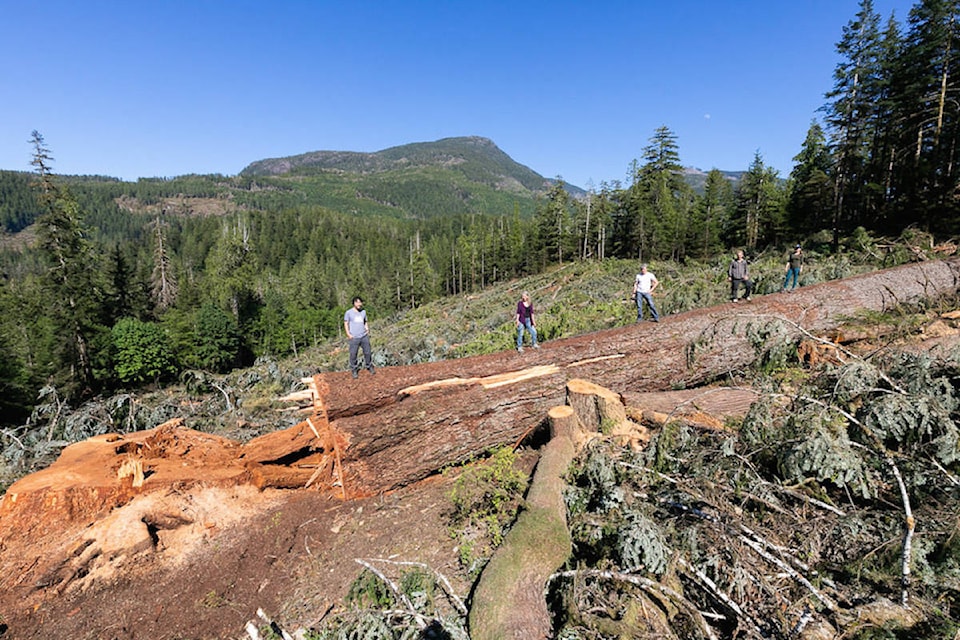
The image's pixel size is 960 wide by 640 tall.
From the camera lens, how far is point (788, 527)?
3.59 meters

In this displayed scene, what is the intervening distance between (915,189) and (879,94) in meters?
6.70

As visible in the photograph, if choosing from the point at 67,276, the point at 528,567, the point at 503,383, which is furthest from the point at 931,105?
the point at 67,276

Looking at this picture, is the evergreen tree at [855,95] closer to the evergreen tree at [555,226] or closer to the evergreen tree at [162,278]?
the evergreen tree at [555,226]

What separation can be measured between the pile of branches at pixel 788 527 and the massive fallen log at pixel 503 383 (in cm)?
133

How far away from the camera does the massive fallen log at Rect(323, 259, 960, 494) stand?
230 inches

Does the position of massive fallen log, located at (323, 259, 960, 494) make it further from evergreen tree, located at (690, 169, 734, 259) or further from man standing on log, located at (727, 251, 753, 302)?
evergreen tree, located at (690, 169, 734, 259)

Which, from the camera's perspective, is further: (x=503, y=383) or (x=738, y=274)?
(x=738, y=274)

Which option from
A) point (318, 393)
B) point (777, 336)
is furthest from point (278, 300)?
point (777, 336)

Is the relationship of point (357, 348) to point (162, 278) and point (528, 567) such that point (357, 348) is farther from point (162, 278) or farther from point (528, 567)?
point (162, 278)

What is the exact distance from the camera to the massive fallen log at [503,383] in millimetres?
5848

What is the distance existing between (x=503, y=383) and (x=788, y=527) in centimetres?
368

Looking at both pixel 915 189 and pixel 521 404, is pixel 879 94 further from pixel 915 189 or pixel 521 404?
pixel 521 404

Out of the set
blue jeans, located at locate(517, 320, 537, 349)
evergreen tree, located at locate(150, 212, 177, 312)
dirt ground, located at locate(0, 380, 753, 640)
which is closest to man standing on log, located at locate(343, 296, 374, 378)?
dirt ground, located at locate(0, 380, 753, 640)

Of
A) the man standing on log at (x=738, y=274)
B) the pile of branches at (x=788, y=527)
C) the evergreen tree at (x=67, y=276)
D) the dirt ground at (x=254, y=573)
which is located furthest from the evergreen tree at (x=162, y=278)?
the pile of branches at (x=788, y=527)
